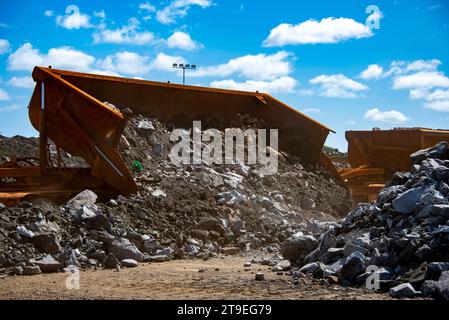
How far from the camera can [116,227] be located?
7930 millimetres

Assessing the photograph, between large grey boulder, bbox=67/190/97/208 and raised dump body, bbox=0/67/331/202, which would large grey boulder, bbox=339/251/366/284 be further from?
raised dump body, bbox=0/67/331/202

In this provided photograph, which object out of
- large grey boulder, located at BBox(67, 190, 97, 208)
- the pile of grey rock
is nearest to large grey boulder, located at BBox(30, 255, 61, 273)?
large grey boulder, located at BBox(67, 190, 97, 208)

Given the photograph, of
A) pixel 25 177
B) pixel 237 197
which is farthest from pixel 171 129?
pixel 25 177

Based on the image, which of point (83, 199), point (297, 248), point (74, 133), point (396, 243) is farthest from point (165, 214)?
point (396, 243)

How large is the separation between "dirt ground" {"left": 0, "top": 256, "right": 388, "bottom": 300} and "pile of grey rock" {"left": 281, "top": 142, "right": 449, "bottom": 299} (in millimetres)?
248

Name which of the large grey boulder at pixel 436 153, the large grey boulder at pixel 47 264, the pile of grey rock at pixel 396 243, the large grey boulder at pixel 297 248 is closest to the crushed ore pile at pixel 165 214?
the large grey boulder at pixel 47 264

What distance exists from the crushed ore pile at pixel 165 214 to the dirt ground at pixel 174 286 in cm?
50

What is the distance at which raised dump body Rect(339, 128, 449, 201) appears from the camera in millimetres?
13094

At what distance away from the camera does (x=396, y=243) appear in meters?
6.02

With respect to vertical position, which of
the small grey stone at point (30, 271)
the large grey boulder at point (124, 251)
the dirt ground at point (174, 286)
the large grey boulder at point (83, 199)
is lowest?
the dirt ground at point (174, 286)

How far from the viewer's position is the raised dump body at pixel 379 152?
13094 millimetres

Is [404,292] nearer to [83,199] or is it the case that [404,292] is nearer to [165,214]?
[165,214]

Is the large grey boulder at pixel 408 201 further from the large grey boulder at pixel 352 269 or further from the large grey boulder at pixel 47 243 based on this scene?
the large grey boulder at pixel 47 243
